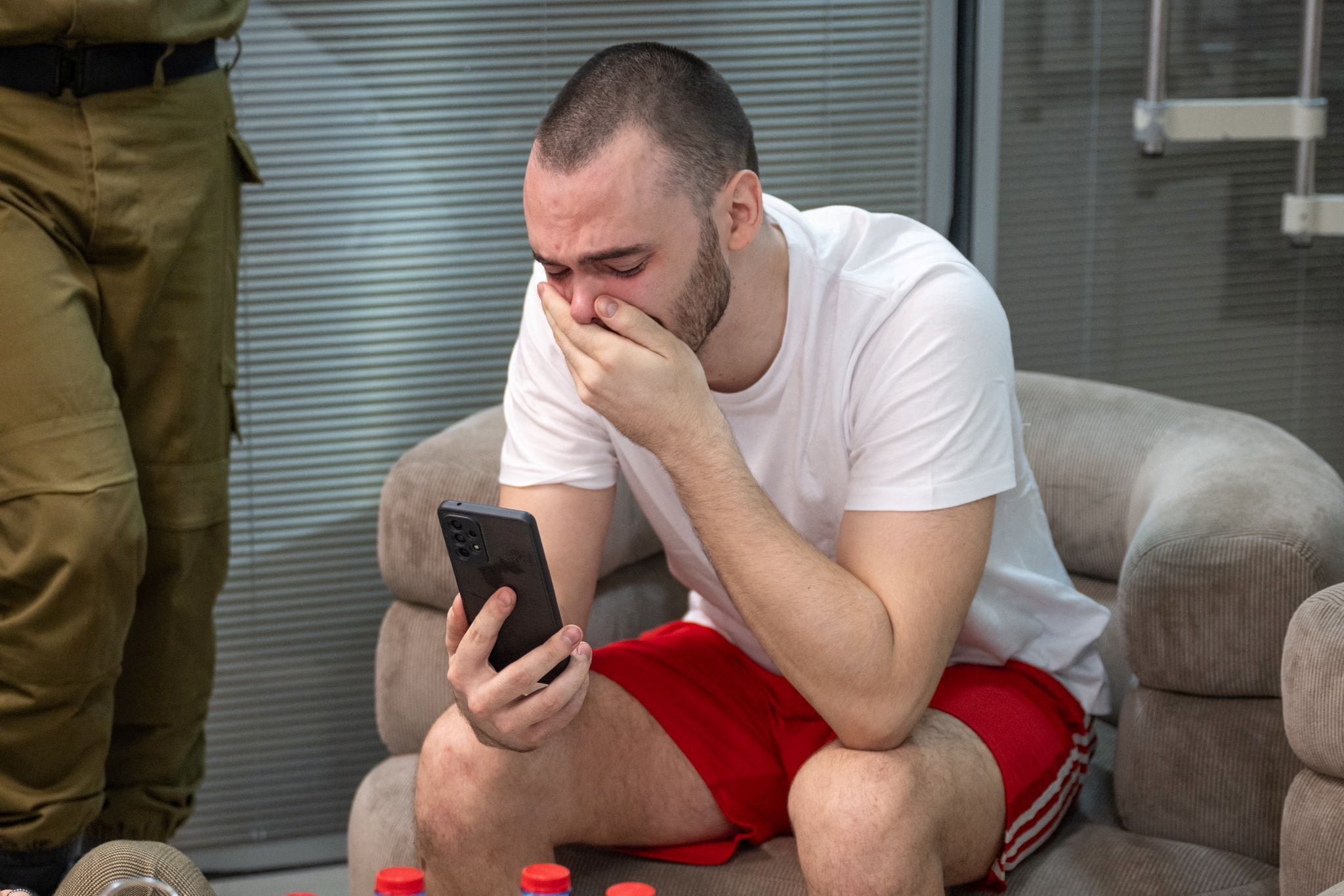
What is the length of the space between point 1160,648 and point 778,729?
15.7 inches

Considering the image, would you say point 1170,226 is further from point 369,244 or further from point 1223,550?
point 369,244

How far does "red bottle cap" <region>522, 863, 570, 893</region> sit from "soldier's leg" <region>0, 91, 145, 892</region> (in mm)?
864

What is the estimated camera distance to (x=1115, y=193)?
237cm

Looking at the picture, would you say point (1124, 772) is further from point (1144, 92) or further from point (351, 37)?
point (351, 37)

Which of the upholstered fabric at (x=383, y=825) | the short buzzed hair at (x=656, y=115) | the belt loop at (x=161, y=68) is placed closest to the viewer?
the short buzzed hair at (x=656, y=115)

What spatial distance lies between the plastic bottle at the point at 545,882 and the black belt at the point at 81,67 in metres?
1.14

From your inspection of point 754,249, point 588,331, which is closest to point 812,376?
point 754,249

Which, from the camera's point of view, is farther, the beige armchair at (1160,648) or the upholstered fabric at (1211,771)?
the upholstered fabric at (1211,771)

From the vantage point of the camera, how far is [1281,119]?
2.01m

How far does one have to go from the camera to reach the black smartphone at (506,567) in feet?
3.98

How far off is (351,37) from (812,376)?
1.19 m

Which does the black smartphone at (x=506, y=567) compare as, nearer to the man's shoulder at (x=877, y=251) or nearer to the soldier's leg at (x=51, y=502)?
the man's shoulder at (x=877, y=251)

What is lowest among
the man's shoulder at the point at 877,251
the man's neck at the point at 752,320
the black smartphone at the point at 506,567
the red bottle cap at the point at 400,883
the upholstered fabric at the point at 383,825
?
the upholstered fabric at the point at 383,825

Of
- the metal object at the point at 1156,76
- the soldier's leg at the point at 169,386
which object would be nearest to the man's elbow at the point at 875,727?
the soldier's leg at the point at 169,386
